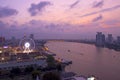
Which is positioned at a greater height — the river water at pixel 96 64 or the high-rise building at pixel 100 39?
the high-rise building at pixel 100 39

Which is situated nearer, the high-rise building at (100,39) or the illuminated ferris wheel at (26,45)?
the illuminated ferris wheel at (26,45)

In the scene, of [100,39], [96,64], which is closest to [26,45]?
[96,64]

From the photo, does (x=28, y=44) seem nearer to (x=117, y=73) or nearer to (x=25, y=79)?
(x=117, y=73)

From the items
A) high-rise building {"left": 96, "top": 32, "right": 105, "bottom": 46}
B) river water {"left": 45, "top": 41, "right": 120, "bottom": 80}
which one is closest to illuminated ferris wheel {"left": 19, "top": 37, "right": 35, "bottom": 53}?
river water {"left": 45, "top": 41, "right": 120, "bottom": 80}

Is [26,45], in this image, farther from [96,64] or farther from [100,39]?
[100,39]

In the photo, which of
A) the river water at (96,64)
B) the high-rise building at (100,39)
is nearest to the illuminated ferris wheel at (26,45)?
the river water at (96,64)

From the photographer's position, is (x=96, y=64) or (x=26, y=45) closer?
(x=96, y=64)

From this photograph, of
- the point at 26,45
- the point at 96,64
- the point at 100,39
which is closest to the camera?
the point at 96,64

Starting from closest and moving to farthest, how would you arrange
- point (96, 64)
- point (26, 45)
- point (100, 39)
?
point (96, 64), point (26, 45), point (100, 39)

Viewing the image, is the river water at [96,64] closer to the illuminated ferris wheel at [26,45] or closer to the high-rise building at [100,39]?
the illuminated ferris wheel at [26,45]

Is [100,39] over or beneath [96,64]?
over

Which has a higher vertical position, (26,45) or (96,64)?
(26,45)
